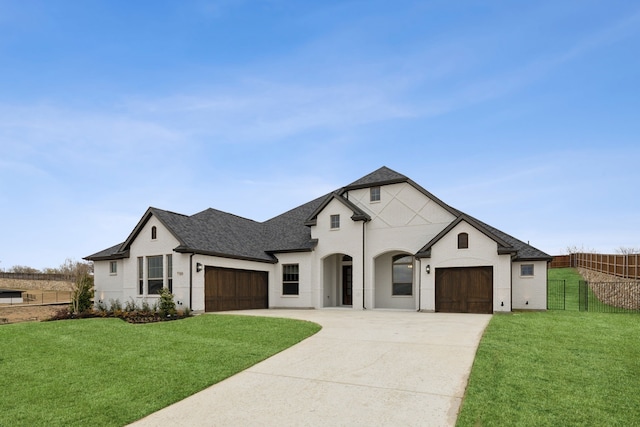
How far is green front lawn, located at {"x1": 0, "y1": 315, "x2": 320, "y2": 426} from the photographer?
6.76 m

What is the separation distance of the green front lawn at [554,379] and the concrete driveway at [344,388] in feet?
1.28

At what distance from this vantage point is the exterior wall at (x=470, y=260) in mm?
18562

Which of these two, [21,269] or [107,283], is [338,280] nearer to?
[107,283]

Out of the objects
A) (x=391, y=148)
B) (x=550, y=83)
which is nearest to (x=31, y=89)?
(x=391, y=148)

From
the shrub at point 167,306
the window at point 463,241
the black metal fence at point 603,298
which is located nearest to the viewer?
the shrub at point 167,306

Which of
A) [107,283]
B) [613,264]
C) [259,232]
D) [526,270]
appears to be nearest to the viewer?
[526,270]

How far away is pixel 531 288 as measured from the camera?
1998 cm

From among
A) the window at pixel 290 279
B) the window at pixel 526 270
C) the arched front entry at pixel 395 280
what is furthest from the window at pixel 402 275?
the window at pixel 290 279

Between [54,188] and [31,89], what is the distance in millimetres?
6093

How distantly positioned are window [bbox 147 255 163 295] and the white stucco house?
0.23 feet

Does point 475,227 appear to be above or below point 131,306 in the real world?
above

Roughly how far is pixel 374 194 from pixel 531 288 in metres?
9.28

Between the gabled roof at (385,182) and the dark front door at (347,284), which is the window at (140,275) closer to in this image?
the gabled roof at (385,182)

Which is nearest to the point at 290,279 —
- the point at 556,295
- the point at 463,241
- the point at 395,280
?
the point at 395,280
